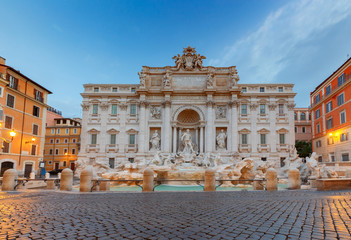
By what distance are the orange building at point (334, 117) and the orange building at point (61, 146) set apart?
47226mm

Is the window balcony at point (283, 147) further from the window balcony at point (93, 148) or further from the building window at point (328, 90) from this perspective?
the window balcony at point (93, 148)

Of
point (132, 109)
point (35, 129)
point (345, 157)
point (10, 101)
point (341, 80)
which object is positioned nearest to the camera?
point (10, 101)

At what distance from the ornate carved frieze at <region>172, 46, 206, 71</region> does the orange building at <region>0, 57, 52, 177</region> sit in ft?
67.7

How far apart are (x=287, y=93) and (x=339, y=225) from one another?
32483 millimetres

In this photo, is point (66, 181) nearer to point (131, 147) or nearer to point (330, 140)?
point (131, 147)

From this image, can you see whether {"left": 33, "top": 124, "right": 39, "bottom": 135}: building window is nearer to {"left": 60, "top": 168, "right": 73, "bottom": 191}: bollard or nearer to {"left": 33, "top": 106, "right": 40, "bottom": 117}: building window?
{"left": 33, "top": 106, "right": 40, "bottom": 117}: building window

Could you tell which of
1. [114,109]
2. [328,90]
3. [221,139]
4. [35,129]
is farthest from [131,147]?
[328,90]

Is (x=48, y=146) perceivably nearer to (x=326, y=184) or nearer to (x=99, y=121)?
(x=99, y=121)

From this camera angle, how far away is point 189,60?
3628 cm

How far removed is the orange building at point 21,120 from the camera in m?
27.9

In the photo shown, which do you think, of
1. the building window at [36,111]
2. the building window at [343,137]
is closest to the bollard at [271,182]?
the building window at [343,137]

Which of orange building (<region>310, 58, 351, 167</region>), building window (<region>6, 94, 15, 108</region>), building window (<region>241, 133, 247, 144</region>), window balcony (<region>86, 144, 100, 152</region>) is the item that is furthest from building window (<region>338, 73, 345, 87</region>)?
building window (<region>6, 94, 15, 108</region>)

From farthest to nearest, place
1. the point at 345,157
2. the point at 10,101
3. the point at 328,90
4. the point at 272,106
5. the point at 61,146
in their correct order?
the point at 61,146
the point at 328,90
the point at 272,106
the point at 345,157
the point at 10,101

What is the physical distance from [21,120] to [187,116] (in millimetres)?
22552
